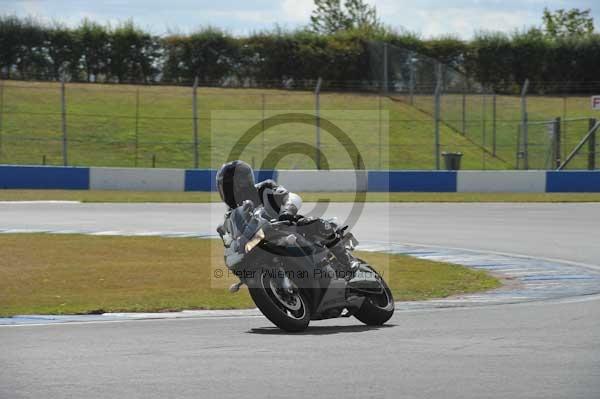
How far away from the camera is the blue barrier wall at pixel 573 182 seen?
3073 cm

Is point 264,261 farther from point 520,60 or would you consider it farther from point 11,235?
point 520,60

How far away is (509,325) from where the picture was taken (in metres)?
8.96

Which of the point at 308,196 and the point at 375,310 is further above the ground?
the point at 375,310

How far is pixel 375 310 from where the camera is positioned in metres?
9.09

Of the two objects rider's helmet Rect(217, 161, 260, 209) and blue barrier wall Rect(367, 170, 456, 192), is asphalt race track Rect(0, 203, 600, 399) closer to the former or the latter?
rider's helmet Rect(217, 161, 260, 209)

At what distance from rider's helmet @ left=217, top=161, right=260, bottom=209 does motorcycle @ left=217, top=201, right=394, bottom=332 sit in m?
0.18

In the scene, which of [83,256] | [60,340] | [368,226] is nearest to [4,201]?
[368,226]

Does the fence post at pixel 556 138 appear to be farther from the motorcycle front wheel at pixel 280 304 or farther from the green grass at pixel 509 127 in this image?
the motorcycle front wheel at pixel 280 304

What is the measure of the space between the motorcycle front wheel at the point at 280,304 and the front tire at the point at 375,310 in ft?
2.02

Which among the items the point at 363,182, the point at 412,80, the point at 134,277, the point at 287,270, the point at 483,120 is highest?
the point at 412,80

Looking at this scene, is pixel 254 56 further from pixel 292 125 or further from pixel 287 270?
pixel 287 270

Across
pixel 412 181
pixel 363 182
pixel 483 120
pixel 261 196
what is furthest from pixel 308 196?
pixel 261 196

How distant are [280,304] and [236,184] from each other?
95 cm

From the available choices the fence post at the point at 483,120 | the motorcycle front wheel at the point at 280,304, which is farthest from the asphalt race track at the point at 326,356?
the fence post at the point at 483,120
